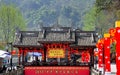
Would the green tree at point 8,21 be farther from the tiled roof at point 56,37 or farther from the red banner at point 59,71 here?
the red banner at point 59,71

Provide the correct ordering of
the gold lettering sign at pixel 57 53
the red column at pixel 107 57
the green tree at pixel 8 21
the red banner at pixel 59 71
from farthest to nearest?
the green tree at pixel 8 21
the gold lettering sign at pixel 57 53
the red banner at pixel 59 71
the red column at pixel 107 57

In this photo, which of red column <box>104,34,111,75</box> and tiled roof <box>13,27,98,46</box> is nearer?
red column <box>104,34,111,75</box>

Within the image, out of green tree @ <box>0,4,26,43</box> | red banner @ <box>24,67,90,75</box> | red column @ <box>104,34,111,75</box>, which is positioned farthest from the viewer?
green tree @ <box>0,4,26,43</box>

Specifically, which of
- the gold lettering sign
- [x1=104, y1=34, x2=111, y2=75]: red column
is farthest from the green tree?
[x1=104, y1=34, x2=111, y2=75]: red column

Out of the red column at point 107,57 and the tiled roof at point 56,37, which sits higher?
the tiled roof at point 56,37

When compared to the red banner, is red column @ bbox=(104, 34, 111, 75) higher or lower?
higher

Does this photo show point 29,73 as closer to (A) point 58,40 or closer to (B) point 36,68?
(B) point 36,68

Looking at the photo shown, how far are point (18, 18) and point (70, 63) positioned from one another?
37.6 metres

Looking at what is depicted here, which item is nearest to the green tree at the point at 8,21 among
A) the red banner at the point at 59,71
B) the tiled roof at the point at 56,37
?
the tiled roof at the point at 56,37

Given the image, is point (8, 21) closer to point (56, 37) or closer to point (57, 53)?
point (56, 37)

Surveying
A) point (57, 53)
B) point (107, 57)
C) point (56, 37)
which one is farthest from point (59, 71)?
point (107, 57)

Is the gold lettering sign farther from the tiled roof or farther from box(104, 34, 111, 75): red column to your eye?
box(104, 34, 111, 75): red column

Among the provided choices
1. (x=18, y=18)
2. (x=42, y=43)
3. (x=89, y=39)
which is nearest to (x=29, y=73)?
(x=42, y=43)

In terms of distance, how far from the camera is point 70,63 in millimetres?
40688
